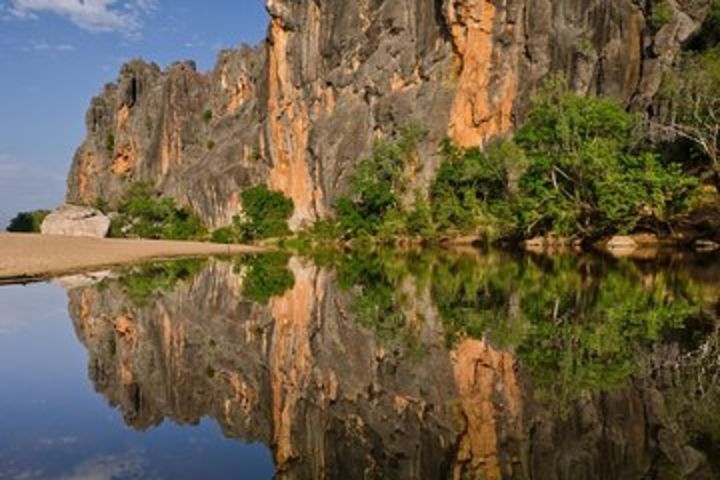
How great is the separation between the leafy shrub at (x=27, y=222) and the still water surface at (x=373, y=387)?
8987cm

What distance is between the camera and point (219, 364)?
11.9 m

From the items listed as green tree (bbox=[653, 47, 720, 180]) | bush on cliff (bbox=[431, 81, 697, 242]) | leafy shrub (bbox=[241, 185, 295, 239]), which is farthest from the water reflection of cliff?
leafy shrub (bbox=[241, 185, 295, 239])

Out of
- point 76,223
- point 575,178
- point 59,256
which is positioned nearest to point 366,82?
point 575,178

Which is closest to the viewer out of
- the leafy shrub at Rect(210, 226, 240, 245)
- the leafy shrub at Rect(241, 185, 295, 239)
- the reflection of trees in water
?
the reflection of trees in water

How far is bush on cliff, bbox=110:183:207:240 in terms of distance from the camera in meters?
78.4

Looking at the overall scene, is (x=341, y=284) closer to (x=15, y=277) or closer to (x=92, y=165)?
(x=15, y=277)

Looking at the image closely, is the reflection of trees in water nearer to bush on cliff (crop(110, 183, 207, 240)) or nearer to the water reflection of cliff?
the water reflection of cliff

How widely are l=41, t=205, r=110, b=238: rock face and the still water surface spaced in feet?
185

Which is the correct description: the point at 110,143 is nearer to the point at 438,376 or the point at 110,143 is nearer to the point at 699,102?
the point at 699,102

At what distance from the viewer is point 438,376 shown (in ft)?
33.4

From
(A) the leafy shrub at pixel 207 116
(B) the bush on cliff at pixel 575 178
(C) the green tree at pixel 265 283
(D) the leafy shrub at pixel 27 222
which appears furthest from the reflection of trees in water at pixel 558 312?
(D) the leafy shrub at pixel 27 222

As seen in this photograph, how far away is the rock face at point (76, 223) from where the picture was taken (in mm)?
72438

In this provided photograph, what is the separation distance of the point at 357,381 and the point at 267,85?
244 feet

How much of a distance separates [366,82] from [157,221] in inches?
1183
